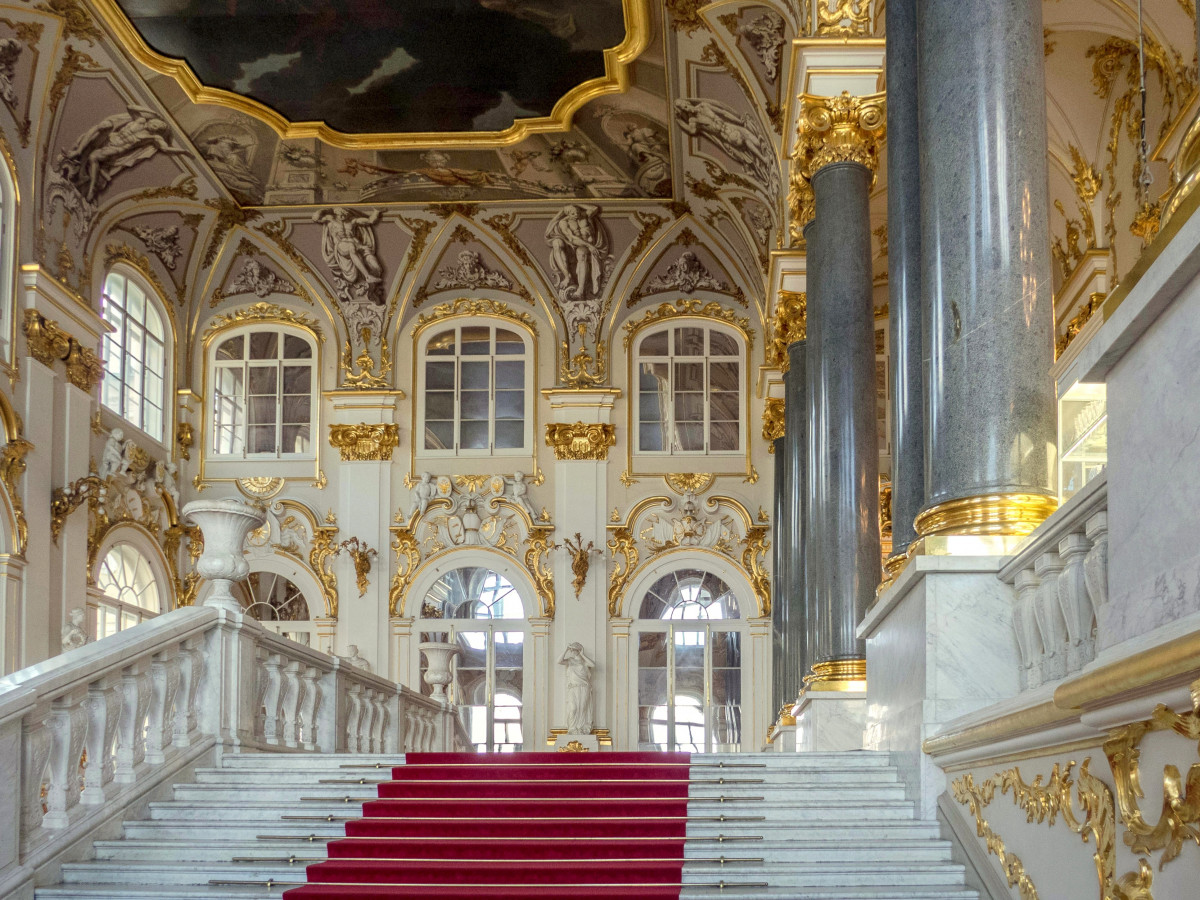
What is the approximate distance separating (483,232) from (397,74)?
4.08 meters

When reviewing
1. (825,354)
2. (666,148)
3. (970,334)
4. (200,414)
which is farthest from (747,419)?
(970,334)

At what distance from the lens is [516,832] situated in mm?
5781

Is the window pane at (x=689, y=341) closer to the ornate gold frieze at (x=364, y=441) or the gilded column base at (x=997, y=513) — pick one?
the ornate gold frieze at (x=364, y=441)

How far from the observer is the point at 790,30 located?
12414mm

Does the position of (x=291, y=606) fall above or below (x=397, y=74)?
below

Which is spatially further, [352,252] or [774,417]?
[352,252]

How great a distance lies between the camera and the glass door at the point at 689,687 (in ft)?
61.1

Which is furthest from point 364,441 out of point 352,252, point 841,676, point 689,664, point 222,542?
point 222,542

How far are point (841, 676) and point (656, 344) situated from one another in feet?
35.9

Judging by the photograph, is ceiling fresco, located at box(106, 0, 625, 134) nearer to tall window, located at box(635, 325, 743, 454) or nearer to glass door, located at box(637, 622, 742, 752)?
tall window, located at box(635, 325, 743, 454)

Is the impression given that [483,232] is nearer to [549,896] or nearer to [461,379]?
[461,379]

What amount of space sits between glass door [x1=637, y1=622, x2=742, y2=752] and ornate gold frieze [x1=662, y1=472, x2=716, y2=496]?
5.97ft

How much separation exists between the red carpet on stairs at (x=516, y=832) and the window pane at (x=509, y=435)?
1270 cm

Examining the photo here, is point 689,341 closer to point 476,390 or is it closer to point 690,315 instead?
point 690,315
